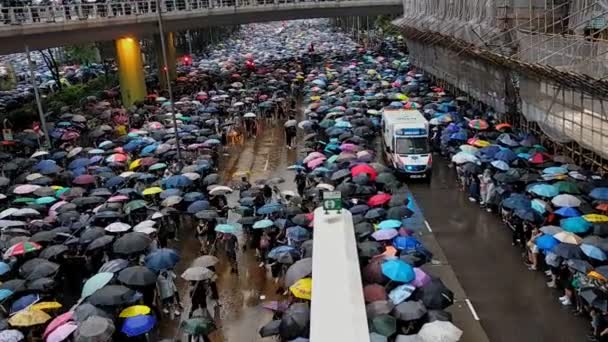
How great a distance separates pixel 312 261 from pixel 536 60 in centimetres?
1149

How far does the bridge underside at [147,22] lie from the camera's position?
2847 cm

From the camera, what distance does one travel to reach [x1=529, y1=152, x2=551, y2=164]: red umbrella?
19.2 metres

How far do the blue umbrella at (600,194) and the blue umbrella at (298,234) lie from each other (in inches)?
270

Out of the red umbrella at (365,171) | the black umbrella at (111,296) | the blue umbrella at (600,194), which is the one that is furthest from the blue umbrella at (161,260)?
the blue umbrella at (600,194)

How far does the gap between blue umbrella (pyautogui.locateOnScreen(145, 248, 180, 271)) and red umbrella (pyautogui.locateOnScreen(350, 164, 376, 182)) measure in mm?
6690

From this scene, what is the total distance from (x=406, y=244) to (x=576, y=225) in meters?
3.72

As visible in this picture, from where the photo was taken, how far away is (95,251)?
49.1 ft

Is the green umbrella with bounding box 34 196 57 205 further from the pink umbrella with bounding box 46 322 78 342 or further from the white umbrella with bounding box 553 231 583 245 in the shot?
the white umbrella with bounding box 553 231 583 245

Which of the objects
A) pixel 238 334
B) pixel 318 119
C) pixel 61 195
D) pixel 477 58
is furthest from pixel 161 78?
pixel 238 334

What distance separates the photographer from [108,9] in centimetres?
3544

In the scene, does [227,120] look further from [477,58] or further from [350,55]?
[350,55]

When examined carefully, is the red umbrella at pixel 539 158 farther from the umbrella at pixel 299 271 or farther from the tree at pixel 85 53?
the tree at pixel 85 53

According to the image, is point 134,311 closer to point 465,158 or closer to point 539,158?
point 465,158

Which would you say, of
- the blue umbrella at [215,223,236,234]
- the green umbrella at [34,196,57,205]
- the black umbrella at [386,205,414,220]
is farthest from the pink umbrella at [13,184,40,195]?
the black umbrella at [386,205,414,220]
